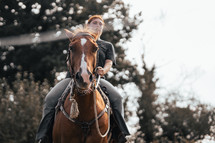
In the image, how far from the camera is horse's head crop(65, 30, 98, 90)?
15.6ft

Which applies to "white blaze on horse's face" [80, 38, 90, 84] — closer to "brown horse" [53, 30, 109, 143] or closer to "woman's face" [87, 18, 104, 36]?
"brown horse" [53, 30, 109, 143]

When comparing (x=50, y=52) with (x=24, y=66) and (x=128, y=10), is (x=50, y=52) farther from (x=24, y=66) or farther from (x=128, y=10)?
(x=128, y=10)

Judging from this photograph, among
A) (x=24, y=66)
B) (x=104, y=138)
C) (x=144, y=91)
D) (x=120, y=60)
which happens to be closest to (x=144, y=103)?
(x=144, y=91)

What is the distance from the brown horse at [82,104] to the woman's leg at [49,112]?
27 centimetres

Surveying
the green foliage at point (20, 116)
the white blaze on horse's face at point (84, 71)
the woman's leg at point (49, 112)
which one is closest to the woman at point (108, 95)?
the woman's leg at point (49, 112)

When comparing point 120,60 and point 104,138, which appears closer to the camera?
point 104,138

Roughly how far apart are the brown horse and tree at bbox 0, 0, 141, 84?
66.1ft

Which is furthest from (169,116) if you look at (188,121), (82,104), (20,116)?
(82,104)

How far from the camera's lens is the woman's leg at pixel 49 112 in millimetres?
6410

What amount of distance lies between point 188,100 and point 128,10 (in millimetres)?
9628

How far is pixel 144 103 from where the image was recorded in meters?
26.0

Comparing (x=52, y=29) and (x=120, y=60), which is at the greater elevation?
(x=52, y=29)

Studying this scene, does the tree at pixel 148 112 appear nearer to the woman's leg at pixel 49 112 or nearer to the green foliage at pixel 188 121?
the green foliage at pixel 188 121

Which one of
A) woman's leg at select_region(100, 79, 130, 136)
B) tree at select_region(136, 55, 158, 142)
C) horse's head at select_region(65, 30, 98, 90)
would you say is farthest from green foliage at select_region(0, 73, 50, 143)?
horse's head at select_region(65, 30, 98, 90)
